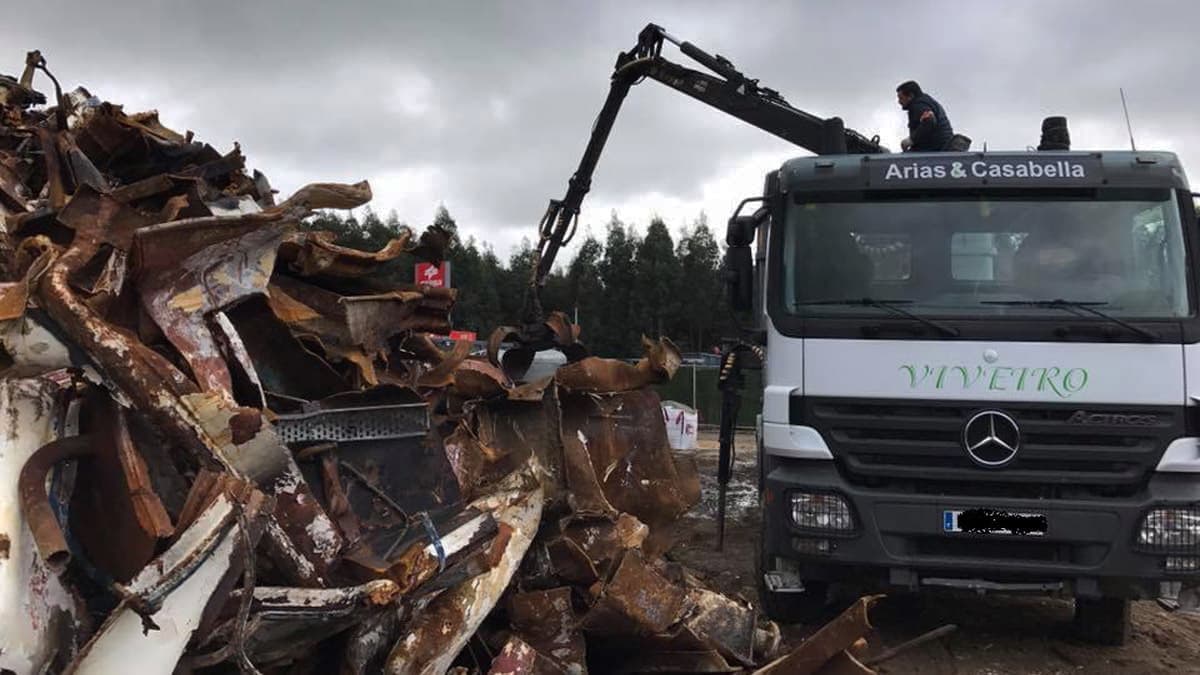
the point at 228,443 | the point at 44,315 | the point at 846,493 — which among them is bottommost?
the point at 846,493

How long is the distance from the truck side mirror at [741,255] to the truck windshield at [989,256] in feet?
1.09

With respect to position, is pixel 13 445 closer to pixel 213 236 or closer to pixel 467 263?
pixel 213 236

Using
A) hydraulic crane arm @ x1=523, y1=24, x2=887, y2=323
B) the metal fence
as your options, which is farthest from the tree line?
hydraulic crane arm @ x1=523, y1=24, x2=887, y2=323

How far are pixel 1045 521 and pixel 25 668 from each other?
430 cm

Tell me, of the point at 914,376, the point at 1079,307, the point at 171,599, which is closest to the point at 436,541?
the point at 171,599

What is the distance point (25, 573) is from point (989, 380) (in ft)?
13.6

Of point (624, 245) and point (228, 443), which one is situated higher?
point (624, 245)

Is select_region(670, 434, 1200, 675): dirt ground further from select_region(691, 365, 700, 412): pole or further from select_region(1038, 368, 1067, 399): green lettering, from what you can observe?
select_region(691, 365, 700, 412): pole

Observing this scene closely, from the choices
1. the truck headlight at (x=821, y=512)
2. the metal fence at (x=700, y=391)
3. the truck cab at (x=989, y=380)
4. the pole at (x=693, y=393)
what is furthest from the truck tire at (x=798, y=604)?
the pole at (x=693, y=393)

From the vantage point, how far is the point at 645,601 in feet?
12.7

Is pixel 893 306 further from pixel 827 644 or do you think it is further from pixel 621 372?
pixel 827 644

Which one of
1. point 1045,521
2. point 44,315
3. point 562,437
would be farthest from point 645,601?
point 44,315

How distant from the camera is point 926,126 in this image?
6051 mm

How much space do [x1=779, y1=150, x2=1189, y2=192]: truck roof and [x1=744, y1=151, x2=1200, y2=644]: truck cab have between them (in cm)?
1
